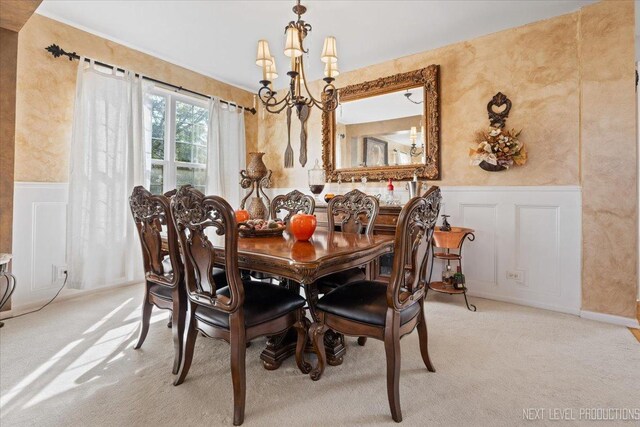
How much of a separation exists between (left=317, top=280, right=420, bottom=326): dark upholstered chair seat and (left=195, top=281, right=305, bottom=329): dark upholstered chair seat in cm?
18

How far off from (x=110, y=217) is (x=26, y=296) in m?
0.95

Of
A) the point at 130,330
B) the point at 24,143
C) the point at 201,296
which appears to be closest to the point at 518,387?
the point at 201,296

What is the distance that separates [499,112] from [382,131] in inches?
50.2

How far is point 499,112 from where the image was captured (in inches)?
129

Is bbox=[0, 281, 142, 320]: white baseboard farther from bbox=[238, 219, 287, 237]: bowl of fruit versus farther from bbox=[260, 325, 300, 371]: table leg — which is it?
bbox=[260, 325, 300, 371]: table leg

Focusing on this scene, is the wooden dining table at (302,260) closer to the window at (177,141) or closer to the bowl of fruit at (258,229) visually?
the bowl of fruit at (258,229)

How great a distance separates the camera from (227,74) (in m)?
4.47

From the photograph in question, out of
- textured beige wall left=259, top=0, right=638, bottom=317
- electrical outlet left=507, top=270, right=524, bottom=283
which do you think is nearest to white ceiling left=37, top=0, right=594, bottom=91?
textured beige wall left=259, top=0, right=638, bottom=317

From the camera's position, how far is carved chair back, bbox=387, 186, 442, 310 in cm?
150

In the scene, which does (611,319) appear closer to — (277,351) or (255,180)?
(277,351)

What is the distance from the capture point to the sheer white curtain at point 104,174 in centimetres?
318

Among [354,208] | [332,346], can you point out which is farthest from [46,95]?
[332,346]

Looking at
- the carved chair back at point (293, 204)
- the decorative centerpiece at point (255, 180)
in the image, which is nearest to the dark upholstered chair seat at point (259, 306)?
the carved chair back at point (293, 204)

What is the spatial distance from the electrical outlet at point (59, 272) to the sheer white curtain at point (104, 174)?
0.07 meters
